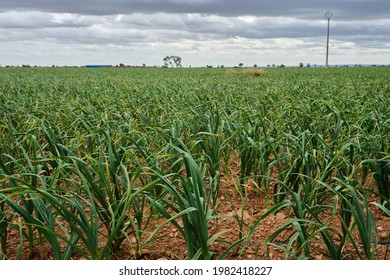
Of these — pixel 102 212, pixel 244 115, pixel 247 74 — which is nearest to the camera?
pixel 102 212

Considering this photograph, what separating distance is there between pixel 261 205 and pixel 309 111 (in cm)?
214

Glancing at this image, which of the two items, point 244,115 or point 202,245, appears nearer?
A: point 202,245

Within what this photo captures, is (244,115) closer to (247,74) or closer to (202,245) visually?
(202,245)

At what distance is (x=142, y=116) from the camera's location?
4.95m

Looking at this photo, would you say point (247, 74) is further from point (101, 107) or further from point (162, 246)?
point (162, 246)

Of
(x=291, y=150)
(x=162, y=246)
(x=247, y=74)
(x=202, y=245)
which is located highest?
Answer: (x=247, y=74)

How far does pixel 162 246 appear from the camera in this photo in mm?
2783
